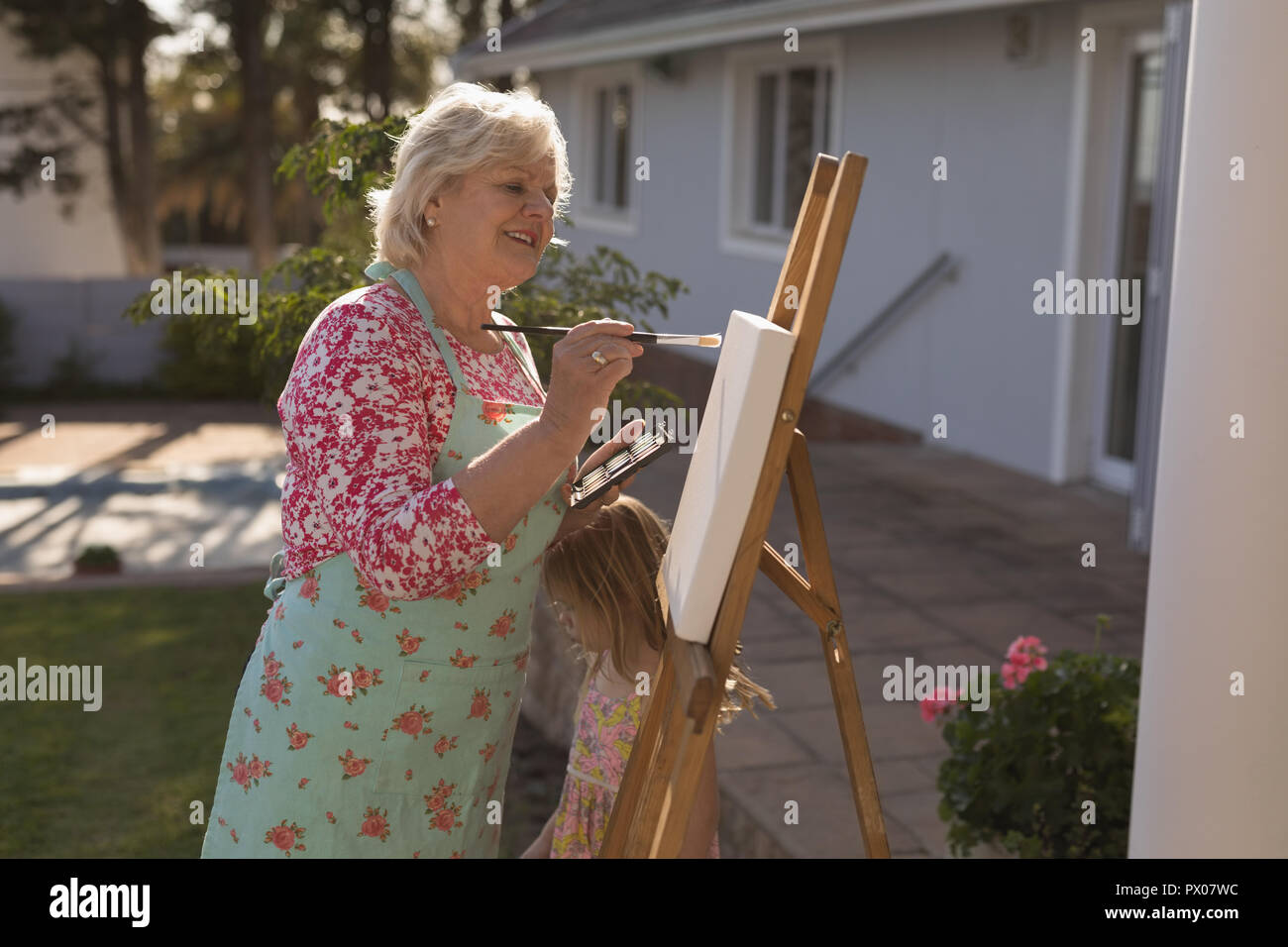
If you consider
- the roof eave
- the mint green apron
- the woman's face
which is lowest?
the mint green apron

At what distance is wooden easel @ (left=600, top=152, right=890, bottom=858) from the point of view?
172 centimetres

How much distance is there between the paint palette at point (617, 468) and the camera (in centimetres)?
207

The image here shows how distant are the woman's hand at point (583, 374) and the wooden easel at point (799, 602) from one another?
22 cm

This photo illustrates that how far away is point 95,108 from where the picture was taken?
1889 cm

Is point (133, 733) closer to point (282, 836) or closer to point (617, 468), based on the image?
point (282, 836)

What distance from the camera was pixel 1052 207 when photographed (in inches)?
313

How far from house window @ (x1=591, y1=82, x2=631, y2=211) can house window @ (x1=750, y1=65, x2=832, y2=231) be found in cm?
304

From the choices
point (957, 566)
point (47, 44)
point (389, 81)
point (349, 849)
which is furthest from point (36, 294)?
point (349, 849)

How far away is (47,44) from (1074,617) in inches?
630

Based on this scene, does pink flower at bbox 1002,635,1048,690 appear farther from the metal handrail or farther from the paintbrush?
the metal handrail

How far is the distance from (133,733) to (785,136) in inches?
307

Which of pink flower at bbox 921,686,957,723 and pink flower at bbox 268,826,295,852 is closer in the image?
pink flower at bbox 268,826,295,852

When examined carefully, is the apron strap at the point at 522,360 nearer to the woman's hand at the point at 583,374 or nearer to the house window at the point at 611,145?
the woman's hand at the point at 583,374

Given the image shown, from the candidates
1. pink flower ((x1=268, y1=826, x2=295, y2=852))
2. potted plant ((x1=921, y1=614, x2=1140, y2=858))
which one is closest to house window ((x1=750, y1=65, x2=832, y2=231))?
potted plant ((x1=921, y1=614, x2=1140, y2=858))
